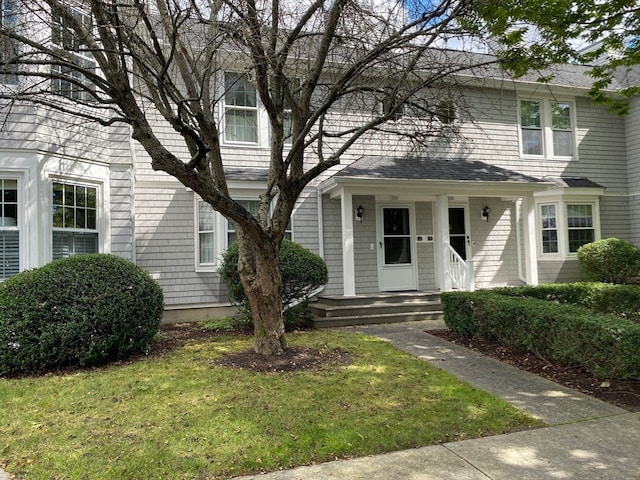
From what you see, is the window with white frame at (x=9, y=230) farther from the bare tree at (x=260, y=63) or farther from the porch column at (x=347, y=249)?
the porch column at (x=347, y=249)

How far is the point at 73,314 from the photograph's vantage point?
5520 mm

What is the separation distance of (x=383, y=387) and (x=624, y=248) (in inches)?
388

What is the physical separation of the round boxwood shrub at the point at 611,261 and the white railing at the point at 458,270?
390cm

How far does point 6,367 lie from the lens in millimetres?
5332

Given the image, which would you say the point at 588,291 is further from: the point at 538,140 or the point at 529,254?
the point at 538,140

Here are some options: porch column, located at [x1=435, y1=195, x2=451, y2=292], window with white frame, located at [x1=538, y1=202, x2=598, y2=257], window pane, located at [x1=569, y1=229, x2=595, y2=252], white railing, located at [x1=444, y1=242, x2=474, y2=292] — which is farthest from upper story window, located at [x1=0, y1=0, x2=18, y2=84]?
window pane, located at [x1=569, y1=229, x2=595, y2=252]

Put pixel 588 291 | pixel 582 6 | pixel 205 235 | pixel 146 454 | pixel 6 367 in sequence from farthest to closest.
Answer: pixel 205 235 < pixel 588 291 < pixel 582 6 < pixel 6 367 < pixel 146 454

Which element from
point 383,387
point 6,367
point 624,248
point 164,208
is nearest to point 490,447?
point 383,387

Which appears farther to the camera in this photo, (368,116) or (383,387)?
(368,116)

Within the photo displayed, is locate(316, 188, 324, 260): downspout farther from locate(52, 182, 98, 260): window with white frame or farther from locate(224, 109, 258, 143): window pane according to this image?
locate(52, 182, 98, 260): window with white frame

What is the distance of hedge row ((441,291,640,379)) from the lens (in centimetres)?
465

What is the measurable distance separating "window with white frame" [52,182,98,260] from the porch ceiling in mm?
4845

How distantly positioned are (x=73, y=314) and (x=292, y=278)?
352 centimetres

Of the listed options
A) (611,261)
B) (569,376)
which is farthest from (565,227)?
(569,376)
